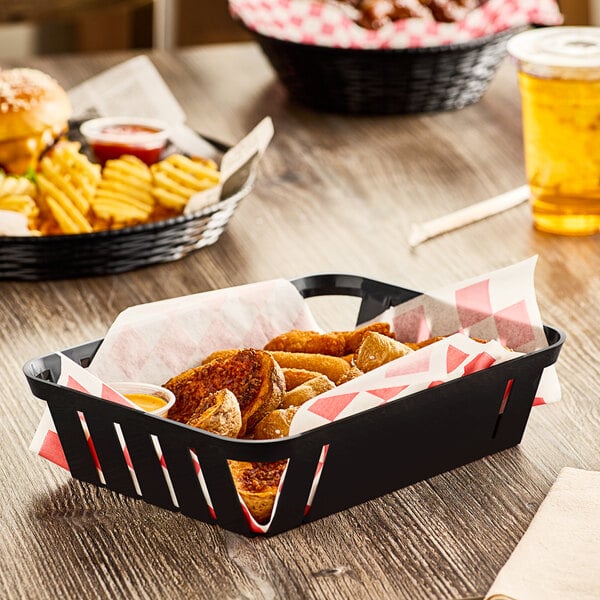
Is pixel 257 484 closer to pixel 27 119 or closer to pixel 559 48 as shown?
pixel 559 48

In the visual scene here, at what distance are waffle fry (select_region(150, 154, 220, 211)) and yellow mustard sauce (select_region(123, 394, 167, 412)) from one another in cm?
66

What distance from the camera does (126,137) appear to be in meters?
1.95

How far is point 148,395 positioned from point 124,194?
0.68 m

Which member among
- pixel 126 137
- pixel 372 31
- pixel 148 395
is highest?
pixel 148 395

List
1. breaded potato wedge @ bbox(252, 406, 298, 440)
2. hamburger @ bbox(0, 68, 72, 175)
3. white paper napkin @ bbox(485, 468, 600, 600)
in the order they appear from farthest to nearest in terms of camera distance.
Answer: hamburger @ bbox(0, 68, 72, 175)
breaded potato wedge @ bbox(252, 406, 298, 440)
white paper napkin @ bbox(485, 468, 600, 600)

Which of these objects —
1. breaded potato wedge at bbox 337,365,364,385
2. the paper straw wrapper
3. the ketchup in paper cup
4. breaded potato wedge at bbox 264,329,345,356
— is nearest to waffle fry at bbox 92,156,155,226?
the ketchup in paper cup

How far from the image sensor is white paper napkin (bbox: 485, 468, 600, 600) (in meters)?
0.91

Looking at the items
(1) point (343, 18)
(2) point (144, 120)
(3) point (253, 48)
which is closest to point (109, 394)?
(2) point (144, 120)

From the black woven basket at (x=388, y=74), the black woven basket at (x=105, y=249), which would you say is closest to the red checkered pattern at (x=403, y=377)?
the black woven basket at (x=105, y=249)

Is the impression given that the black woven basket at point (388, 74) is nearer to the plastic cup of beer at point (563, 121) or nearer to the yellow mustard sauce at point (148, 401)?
the plastic cup of beer at point (563, 121)

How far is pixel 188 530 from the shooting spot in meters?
1.01

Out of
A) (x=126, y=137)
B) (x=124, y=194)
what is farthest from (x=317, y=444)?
(x=126, y=137)

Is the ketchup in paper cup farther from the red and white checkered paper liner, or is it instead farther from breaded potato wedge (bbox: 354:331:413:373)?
breaded potato wedge (bbox: 354:331:413:373)

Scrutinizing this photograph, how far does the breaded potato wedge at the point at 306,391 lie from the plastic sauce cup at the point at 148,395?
10cm
